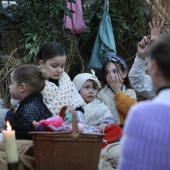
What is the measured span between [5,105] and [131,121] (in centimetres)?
370

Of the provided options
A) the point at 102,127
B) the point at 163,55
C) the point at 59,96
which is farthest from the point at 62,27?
the point at 163,55

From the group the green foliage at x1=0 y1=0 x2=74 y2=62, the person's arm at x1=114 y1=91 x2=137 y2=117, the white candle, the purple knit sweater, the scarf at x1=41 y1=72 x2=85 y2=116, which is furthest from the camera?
the green foliage at x1=0 y1=0 x2=74 y2=62

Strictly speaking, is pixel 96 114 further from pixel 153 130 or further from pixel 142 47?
pixel 153 130

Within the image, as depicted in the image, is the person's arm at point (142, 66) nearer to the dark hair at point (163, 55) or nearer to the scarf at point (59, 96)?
the scarf at point (59, 96)

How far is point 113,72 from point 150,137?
10.9 ft

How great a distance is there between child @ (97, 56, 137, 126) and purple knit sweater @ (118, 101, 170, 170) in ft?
9.67

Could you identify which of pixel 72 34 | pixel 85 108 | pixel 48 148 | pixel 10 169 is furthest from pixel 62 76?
pixel 72 34

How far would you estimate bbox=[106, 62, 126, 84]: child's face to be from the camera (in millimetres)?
5758

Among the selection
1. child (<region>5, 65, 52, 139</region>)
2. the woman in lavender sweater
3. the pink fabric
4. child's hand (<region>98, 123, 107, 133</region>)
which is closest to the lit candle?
child (<region>5, 65, 52, 139</region>)

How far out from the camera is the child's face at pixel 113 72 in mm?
5758

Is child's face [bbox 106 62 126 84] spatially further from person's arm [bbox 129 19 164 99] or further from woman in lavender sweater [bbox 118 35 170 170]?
woman in lavender sweater [bbox 118 35 170 170]

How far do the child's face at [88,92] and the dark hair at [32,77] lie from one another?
4.19ft

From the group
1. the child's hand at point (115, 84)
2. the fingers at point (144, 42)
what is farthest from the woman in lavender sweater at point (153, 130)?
the child's hand at point (115, 84)

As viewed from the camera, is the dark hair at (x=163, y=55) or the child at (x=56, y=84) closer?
the dark hair at (x=163, y=55)
